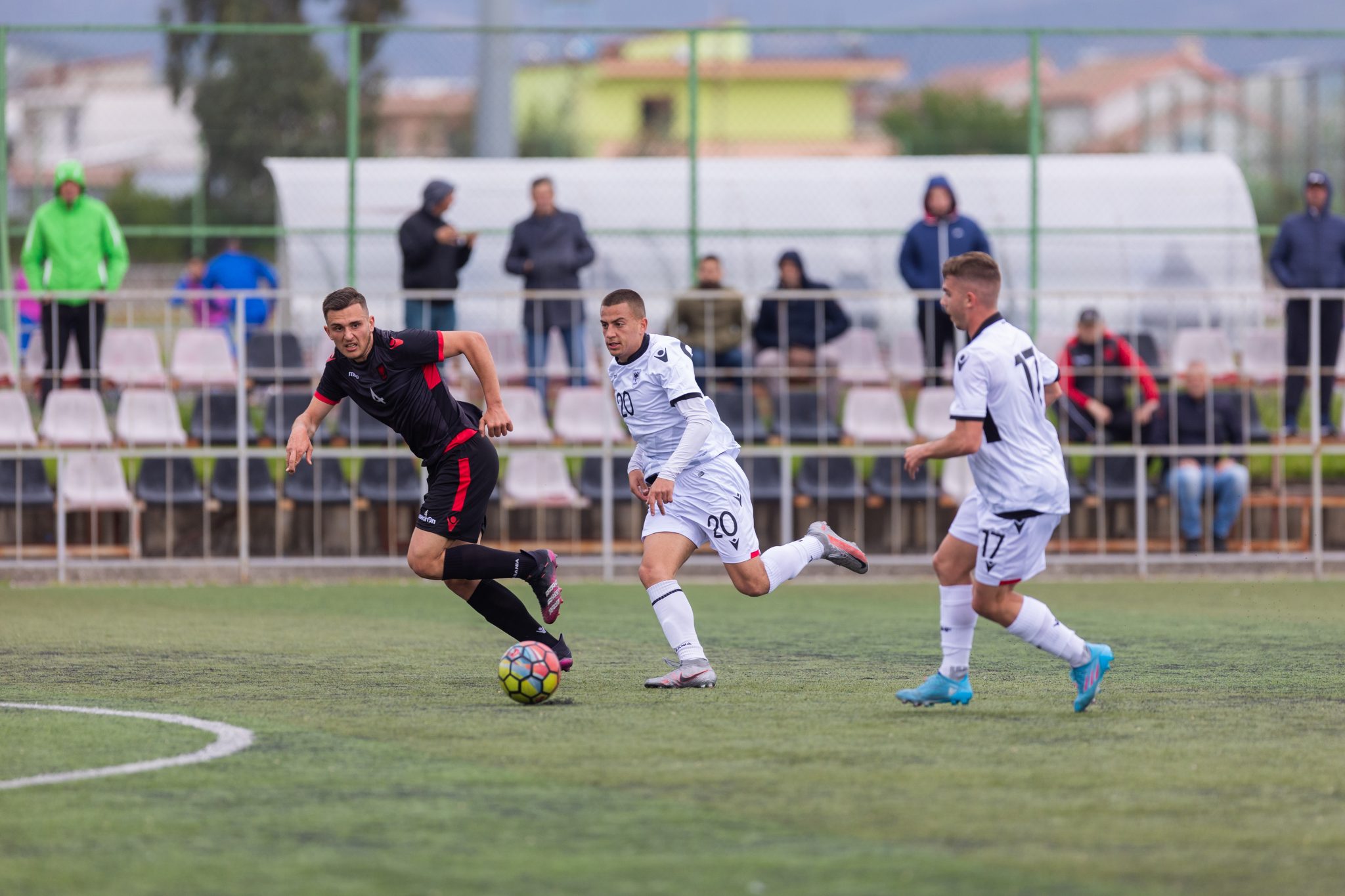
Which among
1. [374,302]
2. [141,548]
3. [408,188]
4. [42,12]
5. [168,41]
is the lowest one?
[141,548]

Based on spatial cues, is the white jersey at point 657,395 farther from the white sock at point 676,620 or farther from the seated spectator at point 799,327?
the seated spectator at point 799,327

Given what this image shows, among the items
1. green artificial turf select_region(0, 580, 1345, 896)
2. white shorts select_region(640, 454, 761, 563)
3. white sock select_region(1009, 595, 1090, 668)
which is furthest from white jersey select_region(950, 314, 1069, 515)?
white shorts select_region(640, 454, 761, 563)

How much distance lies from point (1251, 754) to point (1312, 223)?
10.7 meters

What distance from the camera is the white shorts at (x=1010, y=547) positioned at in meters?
7.14

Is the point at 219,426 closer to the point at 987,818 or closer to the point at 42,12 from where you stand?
the point at 987,818

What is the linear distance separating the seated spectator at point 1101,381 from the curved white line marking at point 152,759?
9345 mm

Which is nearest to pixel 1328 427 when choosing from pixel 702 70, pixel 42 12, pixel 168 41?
pixel 168 41

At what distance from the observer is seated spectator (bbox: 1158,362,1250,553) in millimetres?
14922

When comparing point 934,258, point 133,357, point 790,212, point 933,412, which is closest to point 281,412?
point 133,357

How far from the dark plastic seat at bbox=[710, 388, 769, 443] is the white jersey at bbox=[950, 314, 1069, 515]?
8189mm

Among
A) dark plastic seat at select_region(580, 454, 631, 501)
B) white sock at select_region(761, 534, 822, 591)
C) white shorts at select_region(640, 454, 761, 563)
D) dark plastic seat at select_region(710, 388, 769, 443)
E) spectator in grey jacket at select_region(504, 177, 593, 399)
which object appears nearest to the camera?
white shorts at select_region(640, 454, 761, 563)

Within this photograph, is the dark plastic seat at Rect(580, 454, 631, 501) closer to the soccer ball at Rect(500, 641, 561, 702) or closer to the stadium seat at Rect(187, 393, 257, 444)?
the stadium seat at Rect(187, 393, 257, 444)

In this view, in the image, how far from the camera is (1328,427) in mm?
15461

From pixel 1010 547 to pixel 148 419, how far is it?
9.61 metres
